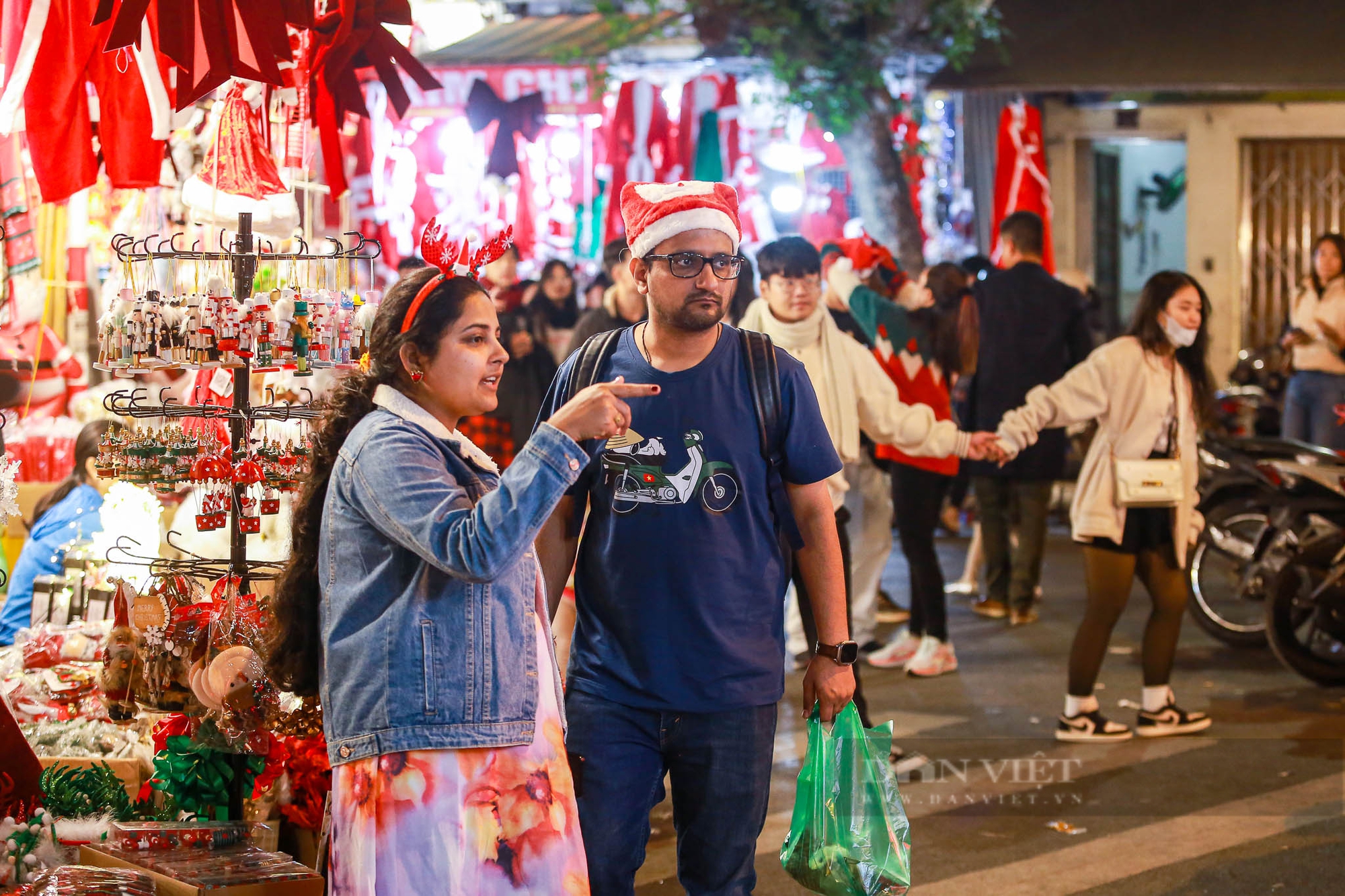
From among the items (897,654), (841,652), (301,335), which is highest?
(301,335)

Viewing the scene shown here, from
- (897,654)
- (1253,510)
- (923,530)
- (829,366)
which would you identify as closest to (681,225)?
(829,366)

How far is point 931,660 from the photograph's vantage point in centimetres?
751

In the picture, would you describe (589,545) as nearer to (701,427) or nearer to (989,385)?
(701,427)

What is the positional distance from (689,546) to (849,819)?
2.80 ft

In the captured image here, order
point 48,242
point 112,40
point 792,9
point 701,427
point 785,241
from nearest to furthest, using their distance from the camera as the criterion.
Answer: point 701,427 → point 112,40 → point 785,241 → point 48,242 → point 792,9

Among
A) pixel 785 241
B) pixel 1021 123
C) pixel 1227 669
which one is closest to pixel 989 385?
→ pixel 1227 669

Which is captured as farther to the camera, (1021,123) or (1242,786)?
(1021,123)

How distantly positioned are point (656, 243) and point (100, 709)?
2.55 meters

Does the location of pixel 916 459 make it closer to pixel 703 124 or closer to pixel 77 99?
pixel 77 99

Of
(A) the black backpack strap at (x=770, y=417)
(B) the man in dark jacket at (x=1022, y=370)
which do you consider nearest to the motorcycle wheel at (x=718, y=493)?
(A) the black backpack strap at (x=770, y=417)

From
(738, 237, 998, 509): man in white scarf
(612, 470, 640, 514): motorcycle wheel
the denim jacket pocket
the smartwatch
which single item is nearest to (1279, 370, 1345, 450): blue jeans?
(738, 237, 998, 509): man in white scarf

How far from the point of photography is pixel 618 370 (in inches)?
138

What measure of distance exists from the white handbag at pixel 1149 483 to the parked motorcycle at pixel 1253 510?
1.30m

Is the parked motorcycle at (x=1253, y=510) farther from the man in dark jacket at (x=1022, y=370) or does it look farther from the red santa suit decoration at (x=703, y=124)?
the red santa suit decoration at (x=703, y=124)
